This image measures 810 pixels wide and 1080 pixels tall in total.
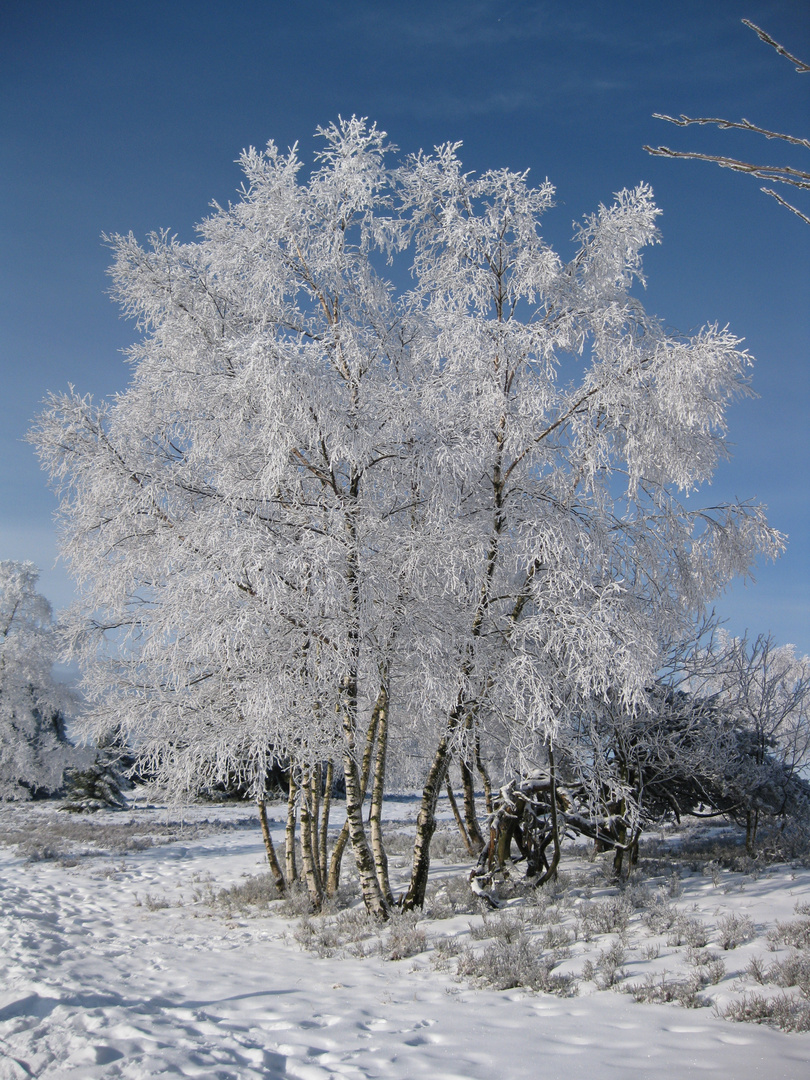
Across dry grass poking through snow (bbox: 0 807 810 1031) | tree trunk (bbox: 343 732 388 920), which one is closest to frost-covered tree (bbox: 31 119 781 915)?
tree trunk (bbox: 343 732 388 920)

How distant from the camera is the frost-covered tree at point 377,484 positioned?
255 inches

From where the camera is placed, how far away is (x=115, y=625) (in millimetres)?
8383

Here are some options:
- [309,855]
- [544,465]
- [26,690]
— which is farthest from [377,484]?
[26,690]

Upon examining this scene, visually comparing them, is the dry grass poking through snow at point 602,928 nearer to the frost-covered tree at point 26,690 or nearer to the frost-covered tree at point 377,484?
the frost-covered tree at point 377,484

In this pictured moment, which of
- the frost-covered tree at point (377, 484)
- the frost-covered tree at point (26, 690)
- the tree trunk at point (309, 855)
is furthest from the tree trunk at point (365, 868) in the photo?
the frost-covered tree at point (26, 690)

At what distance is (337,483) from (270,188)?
11.8ft

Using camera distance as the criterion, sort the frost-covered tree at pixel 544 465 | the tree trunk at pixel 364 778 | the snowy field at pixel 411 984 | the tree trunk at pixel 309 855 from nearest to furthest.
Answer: the snowy field at pixel 411 984 < the frost-covered tree at pixel 544 465 < the tree trunk at pixel 364 778 < the tree trunk at pixel 309 855

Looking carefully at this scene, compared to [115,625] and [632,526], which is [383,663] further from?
[115,625]

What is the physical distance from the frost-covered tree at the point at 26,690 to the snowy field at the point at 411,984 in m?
13.0

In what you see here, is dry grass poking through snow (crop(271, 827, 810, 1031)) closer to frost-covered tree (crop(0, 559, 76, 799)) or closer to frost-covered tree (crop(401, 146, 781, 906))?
frost-covered tree (crop(401, 146, 781, 906))

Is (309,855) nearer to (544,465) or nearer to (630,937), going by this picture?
(630,937)

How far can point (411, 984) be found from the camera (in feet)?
16.9

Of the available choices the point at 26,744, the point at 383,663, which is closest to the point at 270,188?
the point at 383,663

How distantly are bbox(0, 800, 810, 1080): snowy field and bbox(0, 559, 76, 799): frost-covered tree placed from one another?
1296cm
